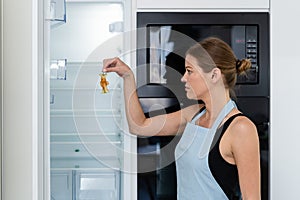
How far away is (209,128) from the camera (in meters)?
1.71

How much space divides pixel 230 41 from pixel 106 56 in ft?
1.38

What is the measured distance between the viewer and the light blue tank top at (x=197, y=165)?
1668 mm

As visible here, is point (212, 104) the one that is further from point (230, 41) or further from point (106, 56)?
point (106, 56)

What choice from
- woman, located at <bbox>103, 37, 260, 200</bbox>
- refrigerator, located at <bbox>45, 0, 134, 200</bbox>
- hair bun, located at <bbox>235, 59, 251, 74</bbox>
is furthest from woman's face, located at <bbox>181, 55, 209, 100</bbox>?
refrigerator, located at <bbox>45, 0, 134, 200</bbox>

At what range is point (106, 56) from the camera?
1757mm

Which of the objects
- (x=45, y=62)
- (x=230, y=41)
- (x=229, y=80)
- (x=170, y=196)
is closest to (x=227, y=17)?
(x=230, y=41)

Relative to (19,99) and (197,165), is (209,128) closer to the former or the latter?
(197,165)

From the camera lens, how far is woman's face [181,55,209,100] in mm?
1719

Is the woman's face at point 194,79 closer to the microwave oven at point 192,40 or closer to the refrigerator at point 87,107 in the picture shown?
the microwave oven at point 192,40

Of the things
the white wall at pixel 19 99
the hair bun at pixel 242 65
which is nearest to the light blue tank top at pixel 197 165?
the hair bun at pixel 242 65
